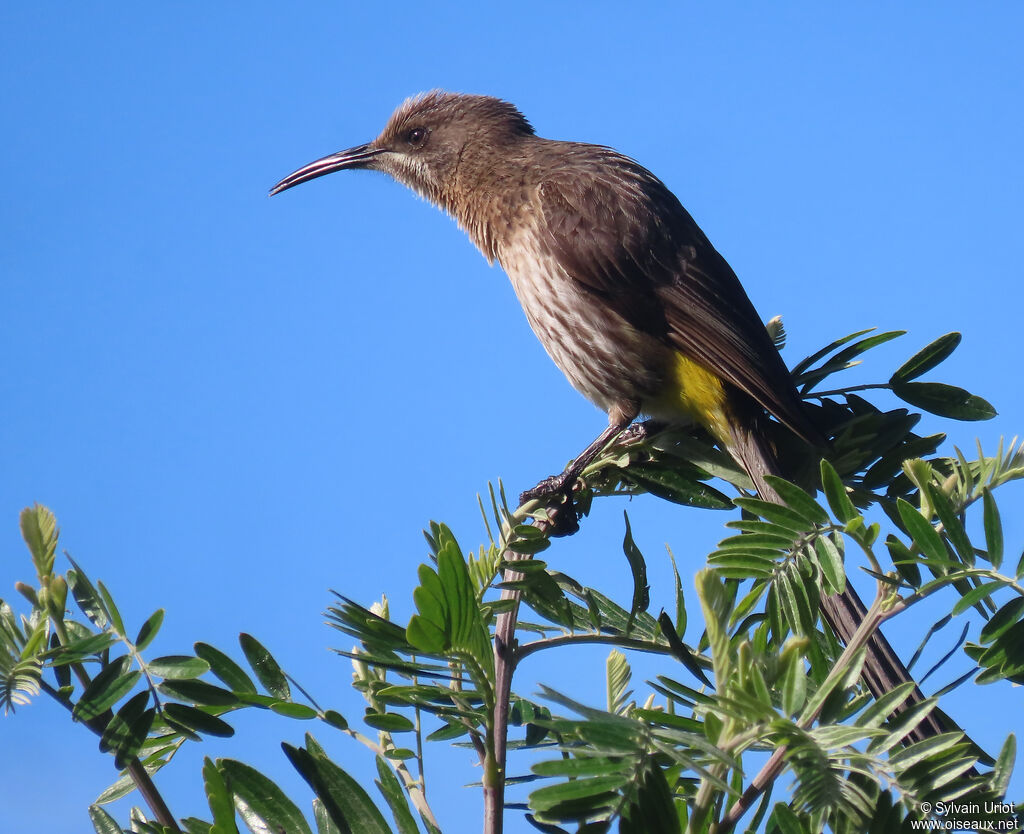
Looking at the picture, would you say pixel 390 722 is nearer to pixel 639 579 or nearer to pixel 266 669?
pixel 266 669

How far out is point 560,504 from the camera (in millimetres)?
3068

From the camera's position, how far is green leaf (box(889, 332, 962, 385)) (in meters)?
3.11

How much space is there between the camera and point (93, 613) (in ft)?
6.47

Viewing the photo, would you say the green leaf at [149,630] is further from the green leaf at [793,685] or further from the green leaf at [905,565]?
the green leaf at [905,565]

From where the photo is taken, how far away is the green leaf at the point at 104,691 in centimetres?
186

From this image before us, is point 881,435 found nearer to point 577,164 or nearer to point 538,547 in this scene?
point 538,547

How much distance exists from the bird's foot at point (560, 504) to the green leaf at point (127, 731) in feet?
3.63

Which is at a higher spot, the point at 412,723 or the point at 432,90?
the point at 432,90

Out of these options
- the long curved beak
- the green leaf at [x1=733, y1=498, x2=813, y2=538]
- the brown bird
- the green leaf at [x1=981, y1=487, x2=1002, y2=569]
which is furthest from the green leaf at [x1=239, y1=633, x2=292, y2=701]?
the long curved beak

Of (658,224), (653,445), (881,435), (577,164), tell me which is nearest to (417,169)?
(577,164)

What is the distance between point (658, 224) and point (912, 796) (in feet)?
11.9

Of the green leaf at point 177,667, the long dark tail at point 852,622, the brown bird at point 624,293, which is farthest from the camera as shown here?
the brown bird at point 624,293

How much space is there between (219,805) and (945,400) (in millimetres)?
2385

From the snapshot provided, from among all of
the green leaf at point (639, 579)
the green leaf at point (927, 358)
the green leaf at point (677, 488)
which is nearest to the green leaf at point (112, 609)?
the green leaf at point (639, 579)
